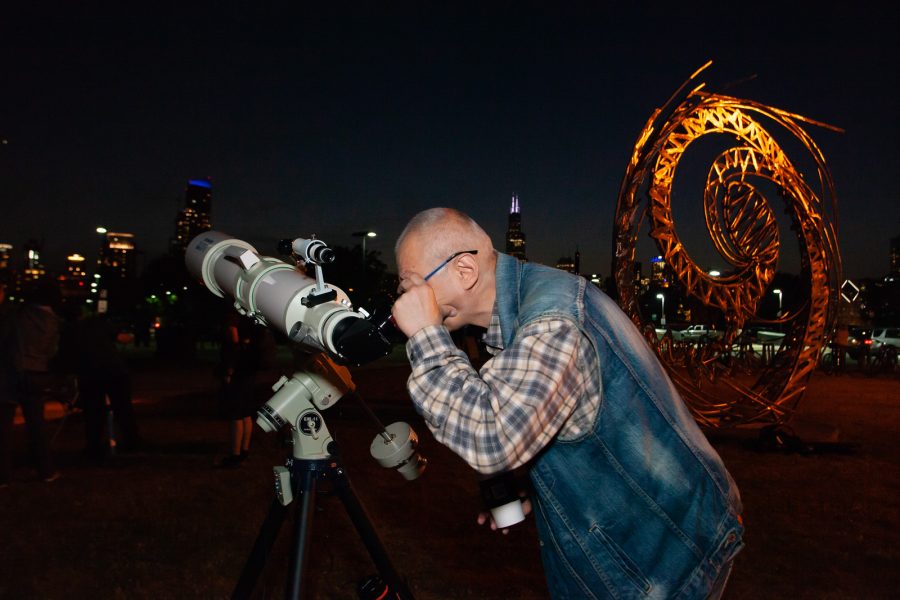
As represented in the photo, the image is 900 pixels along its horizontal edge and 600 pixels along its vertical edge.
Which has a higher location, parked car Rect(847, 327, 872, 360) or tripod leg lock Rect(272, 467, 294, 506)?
tripod leg lock Rect(272, 467, 294, 506)

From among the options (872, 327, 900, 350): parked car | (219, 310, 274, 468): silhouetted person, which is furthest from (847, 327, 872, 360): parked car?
(219, 310, 274, 468): silhouetted person

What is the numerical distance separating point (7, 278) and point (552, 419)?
7720mm

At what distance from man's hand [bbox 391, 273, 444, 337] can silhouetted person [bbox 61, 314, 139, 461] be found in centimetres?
653

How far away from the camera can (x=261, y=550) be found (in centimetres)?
218

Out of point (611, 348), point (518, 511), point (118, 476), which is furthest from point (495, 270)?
point (118, 476)

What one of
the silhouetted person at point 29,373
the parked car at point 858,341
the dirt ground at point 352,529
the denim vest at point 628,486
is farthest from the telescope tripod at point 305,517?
the parked car at point 858,341

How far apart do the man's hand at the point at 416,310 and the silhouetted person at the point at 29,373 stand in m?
5.86

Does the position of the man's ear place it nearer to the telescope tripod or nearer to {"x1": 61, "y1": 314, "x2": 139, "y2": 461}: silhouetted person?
the telescope tripod

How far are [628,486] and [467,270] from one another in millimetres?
753

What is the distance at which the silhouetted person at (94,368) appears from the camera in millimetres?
6715

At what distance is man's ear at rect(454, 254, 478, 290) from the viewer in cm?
175

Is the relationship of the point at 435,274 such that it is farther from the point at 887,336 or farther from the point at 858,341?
the point at 887,336

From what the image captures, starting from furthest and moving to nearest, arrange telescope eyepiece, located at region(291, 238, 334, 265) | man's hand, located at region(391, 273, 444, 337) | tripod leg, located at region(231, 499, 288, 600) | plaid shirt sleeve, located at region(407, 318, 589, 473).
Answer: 1. tripod leg, located at region(231, 499, 288, 600)
2. telescope eyepiece, located at region(291, 238, 334, 265)
3. man's hand, located at region(391, 273, 444, 337)
4. plaid shirt sleeve, located at region(407, 318, 589, 473)

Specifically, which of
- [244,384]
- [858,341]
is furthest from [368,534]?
[858,341]
